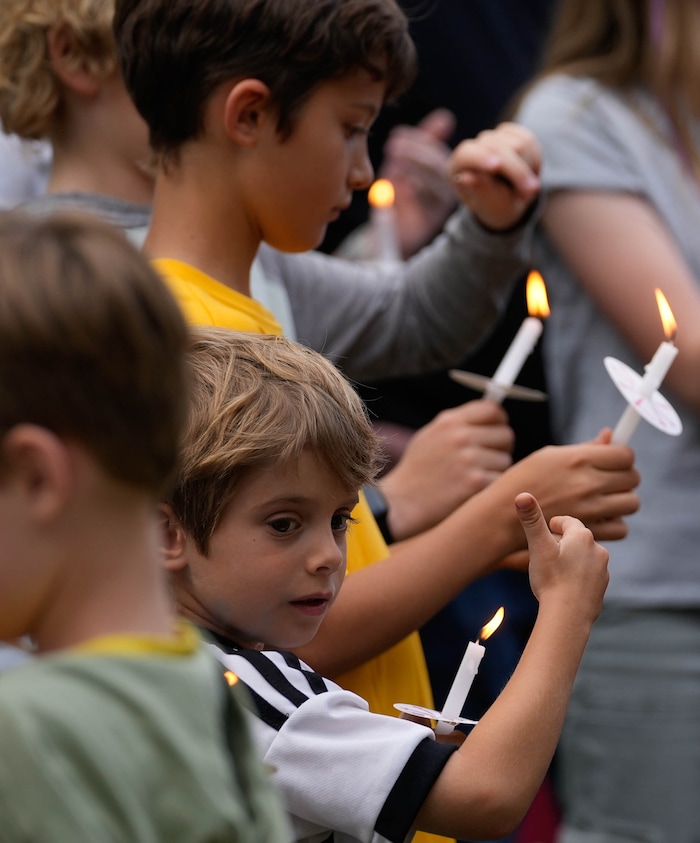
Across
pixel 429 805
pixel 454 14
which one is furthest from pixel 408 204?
pixel 429 805

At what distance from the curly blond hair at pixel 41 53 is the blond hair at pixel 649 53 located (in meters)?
0.73

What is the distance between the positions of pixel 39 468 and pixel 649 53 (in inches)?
63.7

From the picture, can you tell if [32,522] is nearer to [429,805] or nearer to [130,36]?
[429,805]

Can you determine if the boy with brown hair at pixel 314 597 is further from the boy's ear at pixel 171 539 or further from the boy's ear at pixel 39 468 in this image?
the boy's ear at pixel 39 468

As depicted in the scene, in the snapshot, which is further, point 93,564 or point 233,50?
point 233,50

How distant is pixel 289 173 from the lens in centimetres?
150

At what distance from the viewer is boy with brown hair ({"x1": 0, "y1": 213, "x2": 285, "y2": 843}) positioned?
2.16ft

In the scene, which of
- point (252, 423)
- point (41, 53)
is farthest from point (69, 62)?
point (252, 423)

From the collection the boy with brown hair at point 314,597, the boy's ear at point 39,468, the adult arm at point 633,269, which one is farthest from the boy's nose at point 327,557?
the adult arm at point 633,269

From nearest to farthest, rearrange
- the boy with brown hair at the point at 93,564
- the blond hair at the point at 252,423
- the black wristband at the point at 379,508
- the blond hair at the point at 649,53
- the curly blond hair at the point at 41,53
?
the boy with brown hair at the point at 93,564, the blond hair at the point at 252,423, the black wristband at the point at 379,508, the curly blond hair at the point at 41,53, the blond hair at the point at 649,53

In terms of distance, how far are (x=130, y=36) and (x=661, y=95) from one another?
2.92 feet

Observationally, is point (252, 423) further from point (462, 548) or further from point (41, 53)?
point (41, 53)

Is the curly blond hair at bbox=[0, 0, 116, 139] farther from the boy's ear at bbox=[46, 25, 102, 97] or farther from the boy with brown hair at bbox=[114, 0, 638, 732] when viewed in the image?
the boy with brown hair at bbox=[114, 0, 638, 732]

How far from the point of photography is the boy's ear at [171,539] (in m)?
1.18
